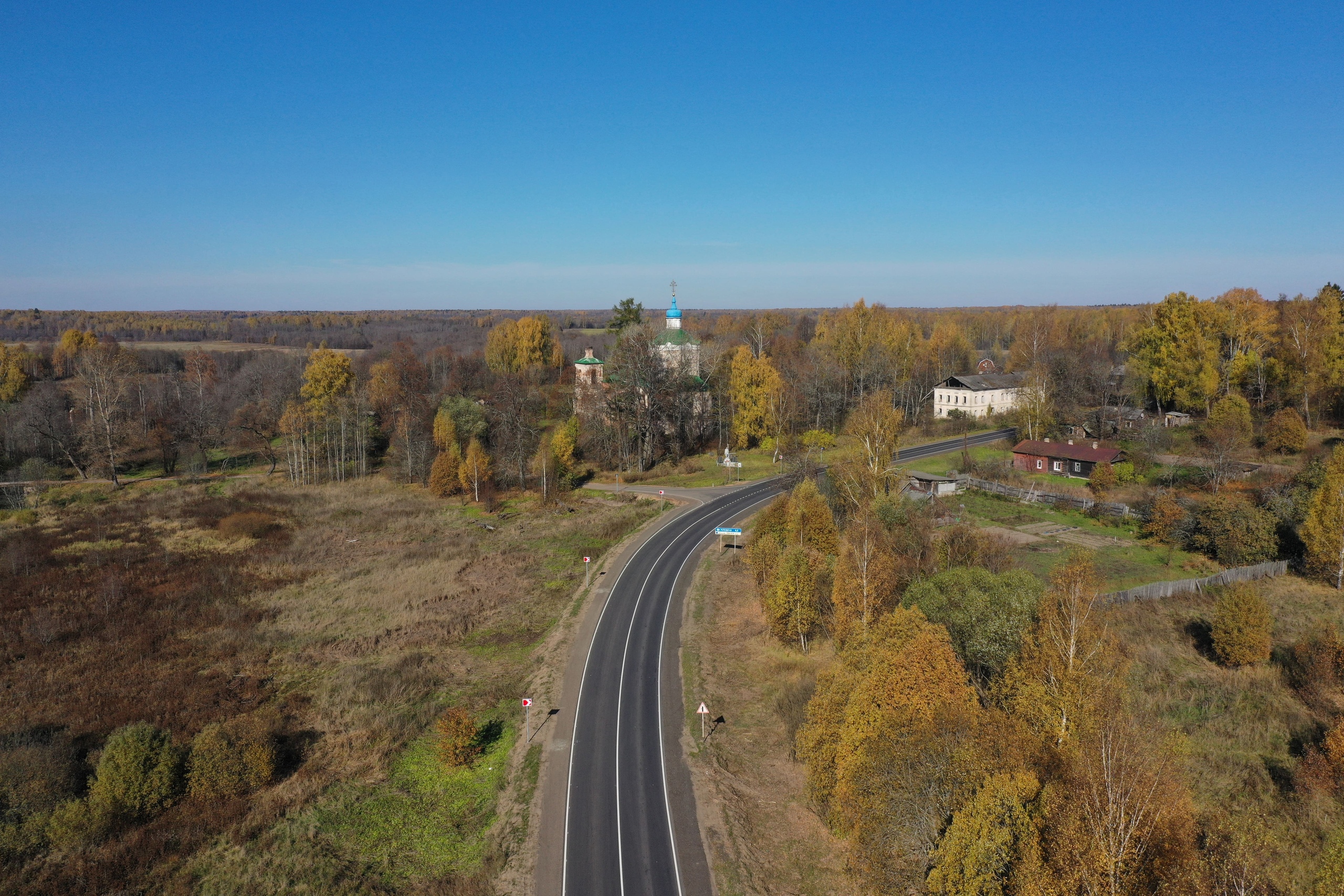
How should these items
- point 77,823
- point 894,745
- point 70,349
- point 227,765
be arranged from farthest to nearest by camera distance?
point 70,349
point 227,765
point 77,823
point 894,745

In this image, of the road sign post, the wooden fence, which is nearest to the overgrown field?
the road sign post

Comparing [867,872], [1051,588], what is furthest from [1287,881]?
[867,872]

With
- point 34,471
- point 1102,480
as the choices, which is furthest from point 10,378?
point 1102,480

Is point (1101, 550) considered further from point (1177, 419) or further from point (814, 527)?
point (1177, 419)

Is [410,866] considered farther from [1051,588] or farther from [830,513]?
[830,513]

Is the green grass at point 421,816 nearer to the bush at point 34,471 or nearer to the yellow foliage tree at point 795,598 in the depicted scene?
the yellow foliage tree at point 795,598

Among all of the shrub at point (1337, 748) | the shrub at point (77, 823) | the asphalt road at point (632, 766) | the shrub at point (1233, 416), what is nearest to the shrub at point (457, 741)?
the asphalt road at point (632, 766)

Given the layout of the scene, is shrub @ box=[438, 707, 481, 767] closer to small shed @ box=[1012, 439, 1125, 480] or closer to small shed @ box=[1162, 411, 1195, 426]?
small shed @ box=[1012, 439, 1125, 480]
